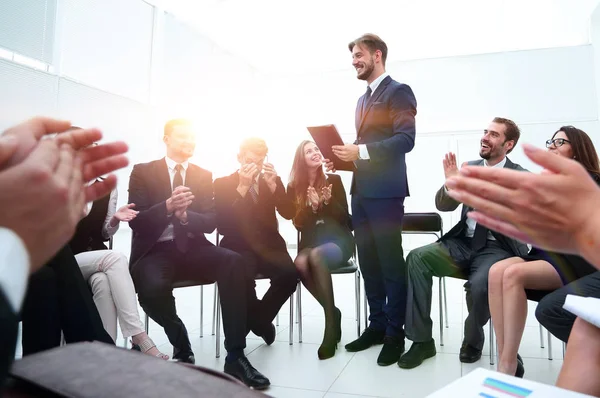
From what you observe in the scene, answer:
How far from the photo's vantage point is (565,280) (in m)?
1.89

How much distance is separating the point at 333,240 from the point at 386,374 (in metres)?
0.95

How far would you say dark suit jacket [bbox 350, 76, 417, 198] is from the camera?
2416 millimetres

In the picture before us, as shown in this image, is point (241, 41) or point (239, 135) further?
point (239, 135)

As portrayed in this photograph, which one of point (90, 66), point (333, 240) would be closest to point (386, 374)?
point (333, 240)

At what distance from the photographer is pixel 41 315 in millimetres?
1763

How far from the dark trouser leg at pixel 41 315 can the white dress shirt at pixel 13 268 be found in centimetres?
165

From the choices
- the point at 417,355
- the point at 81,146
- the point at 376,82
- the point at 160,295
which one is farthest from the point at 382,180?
the point at 81,146

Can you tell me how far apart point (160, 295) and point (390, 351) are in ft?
4.26

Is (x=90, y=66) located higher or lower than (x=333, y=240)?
higher

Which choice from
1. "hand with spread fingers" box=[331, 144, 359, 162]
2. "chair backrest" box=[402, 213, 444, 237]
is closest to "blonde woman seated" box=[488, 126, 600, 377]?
"chair backrest" box=[402, 213, 444, 237]

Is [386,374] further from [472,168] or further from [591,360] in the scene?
[472,168]

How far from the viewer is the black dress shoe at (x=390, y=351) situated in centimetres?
225

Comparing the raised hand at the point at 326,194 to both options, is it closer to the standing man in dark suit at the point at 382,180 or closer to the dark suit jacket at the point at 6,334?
the standing man in dark suit at the point at 382,180

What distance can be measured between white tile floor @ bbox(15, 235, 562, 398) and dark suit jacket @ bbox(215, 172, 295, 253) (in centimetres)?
65
